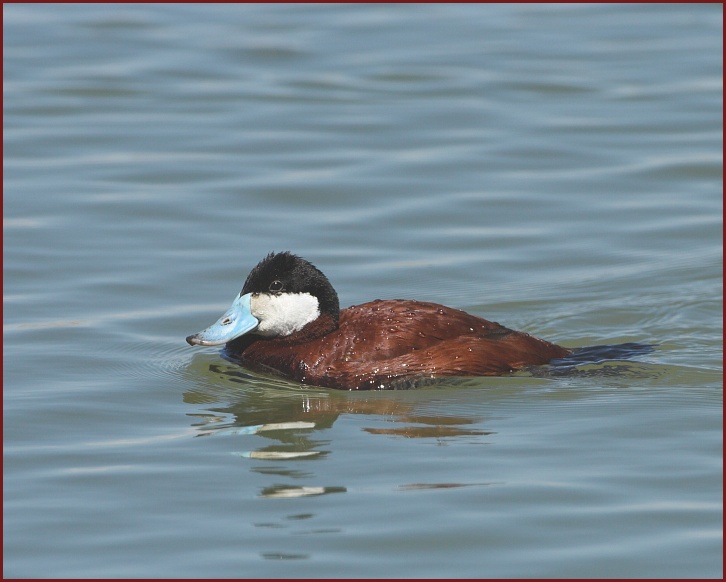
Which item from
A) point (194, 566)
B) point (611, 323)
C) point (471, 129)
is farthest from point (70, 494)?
point (471, 129)

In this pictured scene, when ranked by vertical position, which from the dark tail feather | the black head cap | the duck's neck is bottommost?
the dark tail feather

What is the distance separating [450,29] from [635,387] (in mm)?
11880

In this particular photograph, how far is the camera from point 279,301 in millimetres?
8859

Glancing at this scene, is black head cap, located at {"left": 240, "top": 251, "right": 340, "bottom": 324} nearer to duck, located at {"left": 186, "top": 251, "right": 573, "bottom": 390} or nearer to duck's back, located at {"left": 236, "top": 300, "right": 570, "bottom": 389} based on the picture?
duck, located at {"left": 186, "top": 251, "right": 573, "bottom": 390}

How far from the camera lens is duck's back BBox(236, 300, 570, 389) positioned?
27.9ft

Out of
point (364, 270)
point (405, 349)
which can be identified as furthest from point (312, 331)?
point (364, 270)

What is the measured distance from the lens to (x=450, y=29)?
1959 centimetres

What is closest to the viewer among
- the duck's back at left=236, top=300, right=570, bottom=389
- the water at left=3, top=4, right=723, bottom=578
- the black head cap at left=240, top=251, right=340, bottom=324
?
the water at left=3, top=4, right=723, bottom=578

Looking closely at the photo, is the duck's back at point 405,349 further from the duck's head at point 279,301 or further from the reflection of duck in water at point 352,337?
the duck's head at point 279,301

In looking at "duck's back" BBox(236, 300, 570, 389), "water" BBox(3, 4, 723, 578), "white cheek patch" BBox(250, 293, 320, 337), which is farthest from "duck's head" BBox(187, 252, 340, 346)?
"water" BBox(3, 4, 723, 578)

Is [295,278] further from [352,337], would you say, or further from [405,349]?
[405,349]

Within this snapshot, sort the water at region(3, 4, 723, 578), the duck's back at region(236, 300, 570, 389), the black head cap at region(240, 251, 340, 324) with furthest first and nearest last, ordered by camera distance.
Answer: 1. the black head cap at region(240, 251, 340, 324)
2. the duck's back at region(236, 300, 570, 389)
3. the water at region(3, 4, 723, 578)

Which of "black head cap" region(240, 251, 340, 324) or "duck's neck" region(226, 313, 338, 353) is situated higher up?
"black head cap" region(240, 251, 340, 324)

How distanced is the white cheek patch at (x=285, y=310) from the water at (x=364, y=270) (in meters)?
0.38
